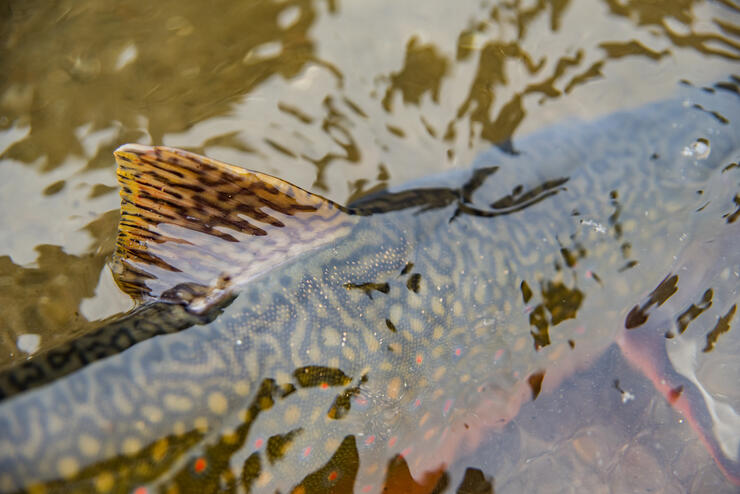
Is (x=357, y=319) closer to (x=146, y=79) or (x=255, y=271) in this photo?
(x=255, y=271)

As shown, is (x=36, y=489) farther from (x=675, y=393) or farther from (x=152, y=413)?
(x=675, y=393)

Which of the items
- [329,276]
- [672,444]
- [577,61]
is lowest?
[672,444]

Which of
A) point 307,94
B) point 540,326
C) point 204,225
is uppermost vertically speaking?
point 307,94

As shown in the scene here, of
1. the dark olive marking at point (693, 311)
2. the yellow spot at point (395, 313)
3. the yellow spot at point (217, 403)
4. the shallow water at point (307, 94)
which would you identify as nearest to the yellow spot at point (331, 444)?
the yellow spot at point (217, 403)

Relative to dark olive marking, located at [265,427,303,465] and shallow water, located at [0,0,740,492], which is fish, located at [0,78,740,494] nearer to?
dark olive marking, located at [265,427,303,465]

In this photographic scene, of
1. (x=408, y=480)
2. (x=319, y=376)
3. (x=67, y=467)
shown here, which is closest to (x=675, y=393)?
(x=408, y=480)

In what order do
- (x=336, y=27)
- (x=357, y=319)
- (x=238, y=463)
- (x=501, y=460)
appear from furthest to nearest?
(x=336, y=27) < (x=501, y=460) < (x=357, y=319) < (x=238, y=463)

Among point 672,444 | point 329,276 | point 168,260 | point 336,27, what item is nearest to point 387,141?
point 336,27

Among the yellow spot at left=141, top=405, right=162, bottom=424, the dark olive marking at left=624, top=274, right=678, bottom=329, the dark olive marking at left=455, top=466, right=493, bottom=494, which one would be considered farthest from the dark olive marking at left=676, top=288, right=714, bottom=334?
the yellow spot at left=141, top=405, right=162, bottom=424
